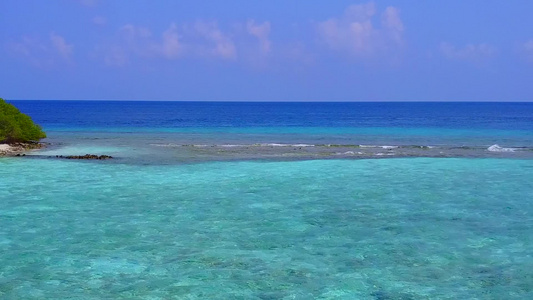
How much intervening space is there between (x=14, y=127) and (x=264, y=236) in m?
29.0

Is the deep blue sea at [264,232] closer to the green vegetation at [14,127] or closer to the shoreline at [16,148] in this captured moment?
the shoreline at [16,148]

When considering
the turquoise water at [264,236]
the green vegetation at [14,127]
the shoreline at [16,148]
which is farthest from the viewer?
the green vegetation at [14,127]

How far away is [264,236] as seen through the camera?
1408 centimetres

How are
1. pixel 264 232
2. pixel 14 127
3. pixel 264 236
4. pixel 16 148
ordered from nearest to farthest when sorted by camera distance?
1. pixel 264 236
2. pixel 264 232
3. pixel 16 148
4. pixel 14 127

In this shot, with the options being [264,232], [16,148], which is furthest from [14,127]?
[264,232]

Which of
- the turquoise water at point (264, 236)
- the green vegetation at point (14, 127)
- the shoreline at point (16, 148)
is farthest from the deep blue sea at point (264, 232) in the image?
the green vegetation at point (14, 127)

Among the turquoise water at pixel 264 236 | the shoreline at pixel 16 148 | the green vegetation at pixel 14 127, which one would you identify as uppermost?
the green vegetation at pixel 14 127

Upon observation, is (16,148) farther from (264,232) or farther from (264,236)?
(264,236)

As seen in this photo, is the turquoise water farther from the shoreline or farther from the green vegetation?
the green vegetation

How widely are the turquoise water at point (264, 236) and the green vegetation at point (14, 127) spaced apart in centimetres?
1281

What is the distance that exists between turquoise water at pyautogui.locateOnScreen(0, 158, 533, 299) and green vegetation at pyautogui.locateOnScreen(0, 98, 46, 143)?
12.8m

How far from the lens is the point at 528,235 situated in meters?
14.3

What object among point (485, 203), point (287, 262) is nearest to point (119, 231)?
point (287, 262)

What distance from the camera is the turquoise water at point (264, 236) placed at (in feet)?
34.6
